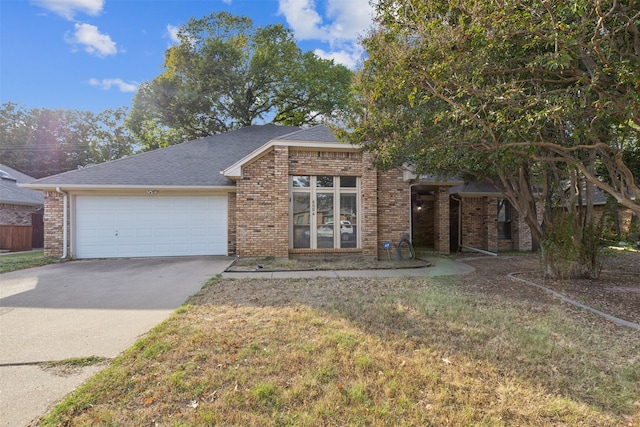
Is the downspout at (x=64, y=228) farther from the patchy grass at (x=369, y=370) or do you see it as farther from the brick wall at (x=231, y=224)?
the patchy grass at (x=369, y=370)

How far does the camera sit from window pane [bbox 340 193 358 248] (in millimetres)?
10008

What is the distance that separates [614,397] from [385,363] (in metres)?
1.92

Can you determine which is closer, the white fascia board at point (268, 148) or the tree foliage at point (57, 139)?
the white fascia board at point (268, 148)

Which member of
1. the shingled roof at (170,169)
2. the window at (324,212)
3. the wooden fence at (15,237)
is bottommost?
the wooden fence at (15,237)

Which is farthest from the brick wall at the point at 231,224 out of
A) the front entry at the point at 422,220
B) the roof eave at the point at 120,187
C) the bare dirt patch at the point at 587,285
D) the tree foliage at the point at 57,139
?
the tree foliage at the point at 57,139

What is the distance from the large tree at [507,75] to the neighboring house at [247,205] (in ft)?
11.9

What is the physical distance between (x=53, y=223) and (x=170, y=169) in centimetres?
407

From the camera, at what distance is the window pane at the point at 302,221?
9805 mm

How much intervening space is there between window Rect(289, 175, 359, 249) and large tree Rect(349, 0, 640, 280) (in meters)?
3.71

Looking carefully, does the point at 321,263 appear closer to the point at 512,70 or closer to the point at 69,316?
the point at 69,316

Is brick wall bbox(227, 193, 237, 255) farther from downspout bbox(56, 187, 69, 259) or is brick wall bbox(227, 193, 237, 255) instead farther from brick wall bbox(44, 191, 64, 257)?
brick wall bbox(44, 191, 64, 257)

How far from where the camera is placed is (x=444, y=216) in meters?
Result: 11.2

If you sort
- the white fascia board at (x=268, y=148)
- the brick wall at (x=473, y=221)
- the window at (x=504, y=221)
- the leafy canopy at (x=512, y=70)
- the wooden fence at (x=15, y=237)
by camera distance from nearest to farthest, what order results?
the leafy canopy at (x=512, y=70)
the white fascia board at (x=268, y=148)
the brick wall at (x=473, y=221)
the window at (x=504, y=221)
the wooden fence at (x=15, y=237)

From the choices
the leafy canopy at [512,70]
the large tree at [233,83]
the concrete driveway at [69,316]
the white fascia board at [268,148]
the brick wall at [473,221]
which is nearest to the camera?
the concrete driveway at [69,316]
